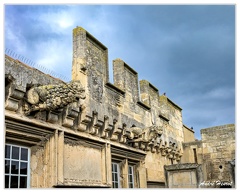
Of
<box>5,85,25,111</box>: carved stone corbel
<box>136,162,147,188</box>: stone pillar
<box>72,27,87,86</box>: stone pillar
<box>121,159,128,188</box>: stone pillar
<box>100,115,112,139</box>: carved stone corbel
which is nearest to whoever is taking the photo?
<box>5,85,25,111</box>: carved stone corbel

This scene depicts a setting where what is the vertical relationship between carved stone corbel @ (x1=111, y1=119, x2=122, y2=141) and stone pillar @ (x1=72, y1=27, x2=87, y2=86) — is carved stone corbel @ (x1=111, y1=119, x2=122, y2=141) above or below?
below

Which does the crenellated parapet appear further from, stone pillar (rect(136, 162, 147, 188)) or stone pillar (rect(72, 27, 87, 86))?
stone pillar (rect(136, 162, 147, 188))

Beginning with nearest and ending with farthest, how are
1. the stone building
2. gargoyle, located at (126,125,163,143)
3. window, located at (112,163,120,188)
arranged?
the stone building, window, located at (112,163,120,188), gargoyle, located at (126,125,163,143)

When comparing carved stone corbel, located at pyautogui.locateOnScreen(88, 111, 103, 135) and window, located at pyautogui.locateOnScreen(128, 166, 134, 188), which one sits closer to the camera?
carved stone corbel, located at pyautogui.locateOnScreen(88, 111, 103, 135)

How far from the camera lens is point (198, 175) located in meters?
7.25

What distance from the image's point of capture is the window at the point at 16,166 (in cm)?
495

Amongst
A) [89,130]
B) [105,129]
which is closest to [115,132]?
[105,129]

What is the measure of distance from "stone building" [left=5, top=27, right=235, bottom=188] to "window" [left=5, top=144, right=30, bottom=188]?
15mm

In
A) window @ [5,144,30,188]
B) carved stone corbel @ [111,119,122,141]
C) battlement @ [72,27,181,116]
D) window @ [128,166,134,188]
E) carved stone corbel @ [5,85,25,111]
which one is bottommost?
window @ [128,166,134,188]

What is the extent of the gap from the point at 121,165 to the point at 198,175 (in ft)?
6.01

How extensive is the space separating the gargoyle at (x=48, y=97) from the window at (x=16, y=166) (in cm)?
66

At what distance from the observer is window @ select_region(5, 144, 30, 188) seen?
495cm

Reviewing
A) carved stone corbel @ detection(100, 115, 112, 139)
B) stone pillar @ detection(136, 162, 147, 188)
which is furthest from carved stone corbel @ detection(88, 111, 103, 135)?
stone pillar @ detection(136, 162, 147, 188)

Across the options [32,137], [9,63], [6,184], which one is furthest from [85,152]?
Answer: [9,63]
